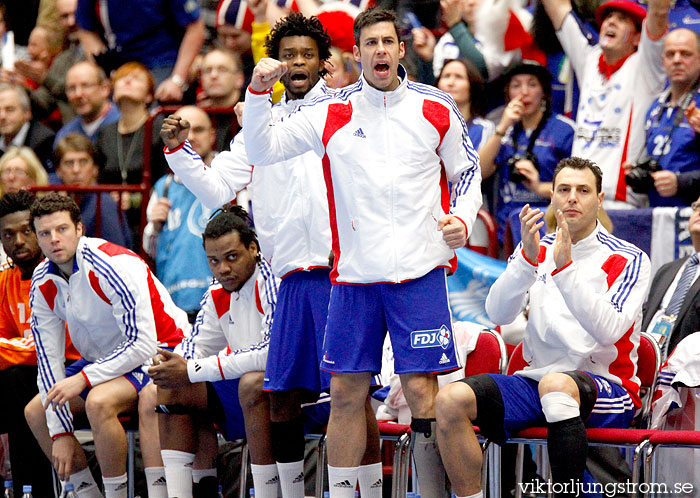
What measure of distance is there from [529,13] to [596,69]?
1035 millimetres

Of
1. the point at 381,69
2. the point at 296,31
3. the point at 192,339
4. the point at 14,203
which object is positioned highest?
the point at 296,31

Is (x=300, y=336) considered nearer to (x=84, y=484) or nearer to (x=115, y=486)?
(x=115, y=486)

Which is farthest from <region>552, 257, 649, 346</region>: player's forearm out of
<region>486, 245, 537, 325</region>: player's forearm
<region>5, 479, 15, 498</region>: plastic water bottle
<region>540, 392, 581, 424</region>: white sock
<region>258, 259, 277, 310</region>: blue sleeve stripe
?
<region>5, 479, 15, 498</region>: plastic water bottle

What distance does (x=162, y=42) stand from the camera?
9.48 m

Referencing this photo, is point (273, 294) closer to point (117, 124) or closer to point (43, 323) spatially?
point (43, 323)

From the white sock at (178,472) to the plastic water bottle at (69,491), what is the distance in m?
0.57

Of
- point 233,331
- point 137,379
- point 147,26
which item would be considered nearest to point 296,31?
point 233,331

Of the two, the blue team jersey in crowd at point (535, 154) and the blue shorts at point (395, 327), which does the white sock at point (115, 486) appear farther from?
the blue team jersey in crowd at point (535, 154)

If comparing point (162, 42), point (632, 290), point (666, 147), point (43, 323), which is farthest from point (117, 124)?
point (632, 290)

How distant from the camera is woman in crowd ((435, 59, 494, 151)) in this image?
24.8ft

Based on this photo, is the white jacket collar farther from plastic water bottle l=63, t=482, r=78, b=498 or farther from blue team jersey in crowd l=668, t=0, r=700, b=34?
blue team jersey in crowd l=668, t=0, r=700, b=34

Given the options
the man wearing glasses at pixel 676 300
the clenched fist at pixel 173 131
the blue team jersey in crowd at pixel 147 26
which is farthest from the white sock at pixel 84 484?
the blue team jersey in crowd at pixel 147 26

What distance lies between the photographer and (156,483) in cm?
595

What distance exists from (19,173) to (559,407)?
518cm
